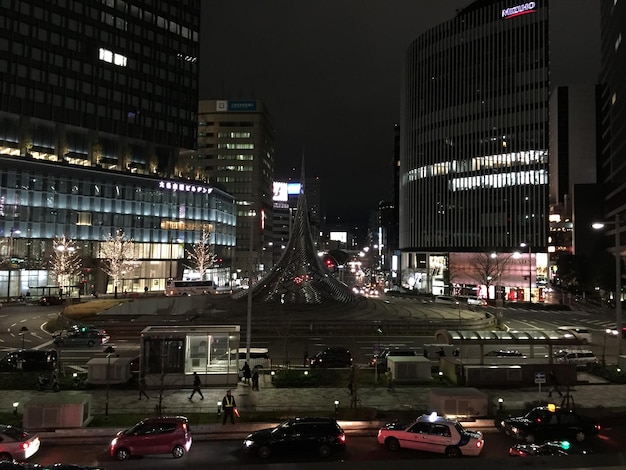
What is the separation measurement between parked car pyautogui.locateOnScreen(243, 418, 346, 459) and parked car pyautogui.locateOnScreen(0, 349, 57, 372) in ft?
58.7

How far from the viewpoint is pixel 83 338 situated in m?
37.9

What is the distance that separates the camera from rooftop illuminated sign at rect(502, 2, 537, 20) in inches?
3622

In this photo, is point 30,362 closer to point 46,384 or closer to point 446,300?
point 46,384

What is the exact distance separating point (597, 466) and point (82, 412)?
17.9m

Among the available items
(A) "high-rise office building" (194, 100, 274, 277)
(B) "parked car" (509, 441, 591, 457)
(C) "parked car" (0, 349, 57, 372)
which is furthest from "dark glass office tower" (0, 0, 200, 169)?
(B) "parked car" (509, 441, 591, 457)

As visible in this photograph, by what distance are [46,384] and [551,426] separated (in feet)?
75.0

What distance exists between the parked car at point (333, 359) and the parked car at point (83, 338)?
18040 mm

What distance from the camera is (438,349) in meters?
33.1

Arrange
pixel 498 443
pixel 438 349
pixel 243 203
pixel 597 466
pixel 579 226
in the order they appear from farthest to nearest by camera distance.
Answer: pixel 243 203
pixel 579 226
pixel 438 349
pixel 498 443
pixel 597 466

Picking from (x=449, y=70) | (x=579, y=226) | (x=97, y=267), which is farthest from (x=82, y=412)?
(x=579, y=226)

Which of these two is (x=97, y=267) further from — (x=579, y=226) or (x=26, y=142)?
(x=579, y=226)

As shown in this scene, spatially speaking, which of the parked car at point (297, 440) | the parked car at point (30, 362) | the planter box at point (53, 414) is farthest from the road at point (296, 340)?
the planter box at point (53, 414)

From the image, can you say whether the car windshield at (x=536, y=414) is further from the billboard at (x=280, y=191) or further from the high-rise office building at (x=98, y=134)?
the billboard at (x=280, y=191)

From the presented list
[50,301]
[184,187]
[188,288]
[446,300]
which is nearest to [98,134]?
[184,187]
